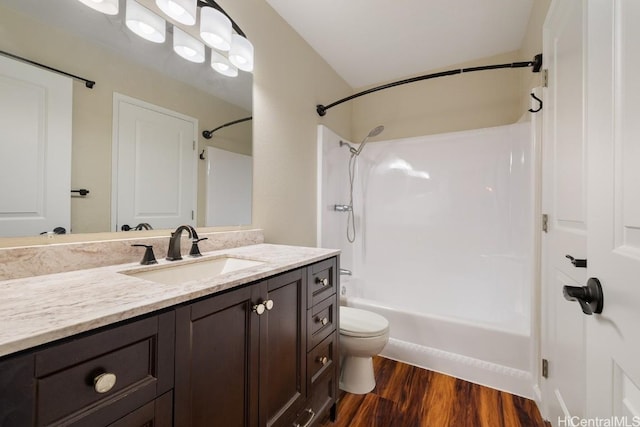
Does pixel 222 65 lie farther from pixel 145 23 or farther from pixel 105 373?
pixel 105 373

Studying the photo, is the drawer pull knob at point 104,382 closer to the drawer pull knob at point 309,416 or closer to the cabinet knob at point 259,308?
the cabinet knob at point 259,308

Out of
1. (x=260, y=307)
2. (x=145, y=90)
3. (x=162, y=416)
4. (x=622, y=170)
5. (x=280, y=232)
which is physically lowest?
(x=162, y=416)

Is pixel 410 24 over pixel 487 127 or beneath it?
over

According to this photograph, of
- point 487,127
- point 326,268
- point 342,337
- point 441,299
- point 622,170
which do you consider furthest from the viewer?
point 441,299

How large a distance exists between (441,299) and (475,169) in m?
1.19

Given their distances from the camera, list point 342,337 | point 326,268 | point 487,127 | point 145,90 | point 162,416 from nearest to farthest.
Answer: point 162,416
point 145,90
point 326,268
point 342,337
point 487,127

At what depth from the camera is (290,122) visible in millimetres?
1922

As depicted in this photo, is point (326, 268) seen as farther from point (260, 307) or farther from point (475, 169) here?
point (475, 169)

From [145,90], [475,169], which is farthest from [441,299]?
[145,90]

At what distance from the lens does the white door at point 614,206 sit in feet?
1.63

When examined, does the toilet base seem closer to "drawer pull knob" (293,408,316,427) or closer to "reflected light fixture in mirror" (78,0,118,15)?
"drawer pull knob" (293,408,316,427)

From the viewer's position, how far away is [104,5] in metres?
1.06

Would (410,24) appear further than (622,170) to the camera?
Yes

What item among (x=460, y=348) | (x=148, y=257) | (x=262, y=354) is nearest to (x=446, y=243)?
(x=460, y=348)
